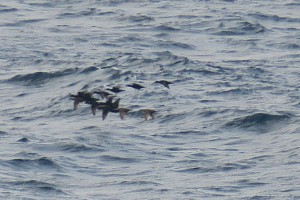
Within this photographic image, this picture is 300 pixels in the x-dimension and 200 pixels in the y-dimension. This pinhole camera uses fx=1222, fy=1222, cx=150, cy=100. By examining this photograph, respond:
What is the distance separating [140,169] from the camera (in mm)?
24312

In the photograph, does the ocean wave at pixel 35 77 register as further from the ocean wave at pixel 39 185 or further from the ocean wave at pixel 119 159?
the ocean wave at pixel 39 185

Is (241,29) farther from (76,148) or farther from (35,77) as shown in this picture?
(76,148)

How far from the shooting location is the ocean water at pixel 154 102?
23.4m

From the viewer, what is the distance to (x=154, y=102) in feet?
98.8

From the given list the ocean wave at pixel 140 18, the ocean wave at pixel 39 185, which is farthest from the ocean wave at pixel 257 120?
the ocean wave at pixel 140 18

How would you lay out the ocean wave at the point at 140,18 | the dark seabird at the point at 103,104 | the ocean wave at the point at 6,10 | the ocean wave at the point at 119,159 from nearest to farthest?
the dark seabird at the point at 103,104 → the ocean wave at the point at 119,159 → the ocean wave at the point at 140,18 → the ocean wave at the point at 6,10

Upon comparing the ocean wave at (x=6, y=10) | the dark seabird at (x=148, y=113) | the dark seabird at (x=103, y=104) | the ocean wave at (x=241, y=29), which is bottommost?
the ocean wave at (x=6, y=10)

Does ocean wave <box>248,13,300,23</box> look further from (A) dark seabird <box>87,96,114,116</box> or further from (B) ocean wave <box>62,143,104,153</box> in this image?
(A) dark seabird <box>87,96,114,116</box>

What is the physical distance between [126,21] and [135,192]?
20.3m

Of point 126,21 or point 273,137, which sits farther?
point 126,21

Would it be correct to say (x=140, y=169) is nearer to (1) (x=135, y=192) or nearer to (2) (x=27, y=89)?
(1) (x=135, y=192)

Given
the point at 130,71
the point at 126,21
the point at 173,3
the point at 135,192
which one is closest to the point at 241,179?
the point at 135,192

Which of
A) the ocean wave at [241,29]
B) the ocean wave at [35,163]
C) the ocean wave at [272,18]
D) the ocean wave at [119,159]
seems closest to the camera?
the ocean wave at [35,163]

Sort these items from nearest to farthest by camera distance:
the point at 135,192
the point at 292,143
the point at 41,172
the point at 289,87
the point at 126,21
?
the point at 135,192 < the point at 41,172 < the point at 292,143 < the point at 289,87 < the point at 126,21
